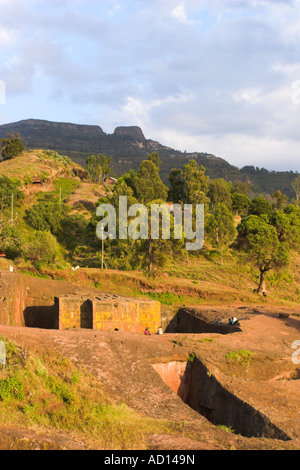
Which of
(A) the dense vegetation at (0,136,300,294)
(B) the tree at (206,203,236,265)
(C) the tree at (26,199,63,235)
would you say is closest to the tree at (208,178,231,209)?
(A) the dense vegetation at (0,136,300,294)

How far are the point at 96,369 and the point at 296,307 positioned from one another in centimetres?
2270

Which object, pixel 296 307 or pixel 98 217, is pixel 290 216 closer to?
pixel 296 307

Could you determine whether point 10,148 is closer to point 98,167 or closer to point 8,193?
point 98,167

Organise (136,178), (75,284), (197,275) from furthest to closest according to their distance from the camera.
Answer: (136,178)
(197,275)
(75,284)

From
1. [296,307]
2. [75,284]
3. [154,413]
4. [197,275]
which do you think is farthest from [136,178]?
[154,413]

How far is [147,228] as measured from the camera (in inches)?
1342

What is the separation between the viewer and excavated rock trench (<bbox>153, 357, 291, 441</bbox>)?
10.8 m

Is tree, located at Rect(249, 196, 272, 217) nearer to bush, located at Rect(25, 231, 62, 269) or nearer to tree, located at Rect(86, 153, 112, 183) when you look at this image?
tree, located at Rect(86, 153, 112, 183)

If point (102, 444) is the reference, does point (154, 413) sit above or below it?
below

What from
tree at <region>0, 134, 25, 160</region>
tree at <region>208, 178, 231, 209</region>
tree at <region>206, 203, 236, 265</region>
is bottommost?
tree at <region>206, 203, 236, 265</region>

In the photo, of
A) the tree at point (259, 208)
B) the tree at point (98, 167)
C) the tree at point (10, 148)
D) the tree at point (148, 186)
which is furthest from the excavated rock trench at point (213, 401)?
the tree at point (10, 148)

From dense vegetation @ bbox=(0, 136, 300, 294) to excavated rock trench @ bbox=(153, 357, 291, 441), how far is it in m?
17.1

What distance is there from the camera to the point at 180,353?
15203 mm

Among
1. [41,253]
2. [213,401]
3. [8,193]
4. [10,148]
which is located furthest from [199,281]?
[10,148]
